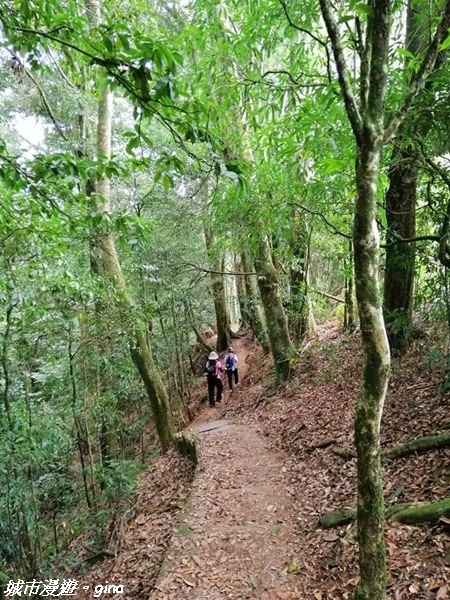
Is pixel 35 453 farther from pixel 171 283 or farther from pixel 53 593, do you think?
pixel 171 283

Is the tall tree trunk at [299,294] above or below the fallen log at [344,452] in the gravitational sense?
above

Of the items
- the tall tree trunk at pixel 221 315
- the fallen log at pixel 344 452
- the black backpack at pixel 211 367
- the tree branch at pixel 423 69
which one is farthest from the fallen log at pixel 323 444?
the tall tree trunk at pixel 221 315

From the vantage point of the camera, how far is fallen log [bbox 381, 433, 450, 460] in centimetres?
388

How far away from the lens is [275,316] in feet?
32.3

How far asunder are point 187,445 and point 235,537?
10.5 feet

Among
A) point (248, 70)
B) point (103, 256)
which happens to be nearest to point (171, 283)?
point (103, 256)

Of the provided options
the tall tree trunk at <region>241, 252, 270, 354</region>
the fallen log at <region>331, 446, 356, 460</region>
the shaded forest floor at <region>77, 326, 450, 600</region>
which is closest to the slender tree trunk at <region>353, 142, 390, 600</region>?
the shaded forest floor at <region>77, 326, 450, 600</region>

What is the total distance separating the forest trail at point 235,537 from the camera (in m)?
3.58

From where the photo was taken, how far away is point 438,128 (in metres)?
3.48

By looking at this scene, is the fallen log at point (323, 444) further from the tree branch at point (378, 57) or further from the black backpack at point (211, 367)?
the black backpack at point (211, 367)

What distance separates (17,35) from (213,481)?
5596mm

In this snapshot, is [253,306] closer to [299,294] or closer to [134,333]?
[299,294]

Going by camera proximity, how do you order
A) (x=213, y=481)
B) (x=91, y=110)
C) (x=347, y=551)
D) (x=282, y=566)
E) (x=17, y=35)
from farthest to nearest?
(x=91, y=110) → (x=213, y=481) → (x=282, y=566) → (x=347, y=551) → (x=17, y=35)

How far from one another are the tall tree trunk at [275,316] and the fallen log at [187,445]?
3089mm
